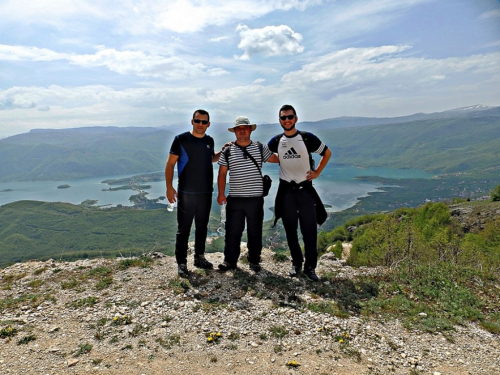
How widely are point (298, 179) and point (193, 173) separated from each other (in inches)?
→ 87.1

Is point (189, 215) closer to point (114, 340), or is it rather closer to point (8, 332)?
point (114, 340)

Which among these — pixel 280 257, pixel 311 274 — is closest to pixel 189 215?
pixel 311 274

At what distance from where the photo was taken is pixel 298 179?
239 inches

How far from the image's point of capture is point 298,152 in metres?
5.92

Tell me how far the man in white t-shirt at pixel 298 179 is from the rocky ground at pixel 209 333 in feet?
3.68

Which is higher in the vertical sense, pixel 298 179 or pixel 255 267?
pixel 298 179

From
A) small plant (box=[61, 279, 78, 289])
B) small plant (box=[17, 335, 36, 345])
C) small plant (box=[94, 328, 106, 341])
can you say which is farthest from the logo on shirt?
small plant (box=[61, 279, 78, 289])

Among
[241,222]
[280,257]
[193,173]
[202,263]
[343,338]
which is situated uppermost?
[193,173]

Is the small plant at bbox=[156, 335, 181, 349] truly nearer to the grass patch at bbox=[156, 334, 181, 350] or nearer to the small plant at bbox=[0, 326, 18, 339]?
the grass patch at bbox=[156, 334, 181, 350]

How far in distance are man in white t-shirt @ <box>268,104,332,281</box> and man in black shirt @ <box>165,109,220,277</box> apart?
4.74 feet

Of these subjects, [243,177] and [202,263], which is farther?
[202,263]

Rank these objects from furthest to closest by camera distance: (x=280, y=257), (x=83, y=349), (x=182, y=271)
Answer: (x=280, y=257)
(x=182, y=271)
(x=83, y=349)

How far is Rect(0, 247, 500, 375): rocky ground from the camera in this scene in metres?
3.90

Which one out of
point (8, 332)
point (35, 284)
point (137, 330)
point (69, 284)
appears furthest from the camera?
point (35, 284)
